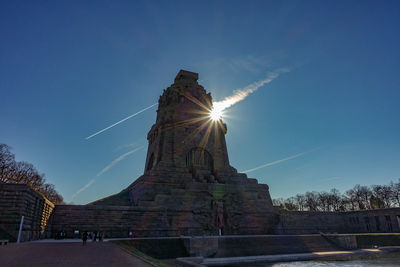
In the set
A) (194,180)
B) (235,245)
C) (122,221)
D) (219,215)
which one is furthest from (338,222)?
(122,221)

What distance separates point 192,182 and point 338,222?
62.1 ft

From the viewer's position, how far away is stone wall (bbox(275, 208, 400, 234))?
28508mm

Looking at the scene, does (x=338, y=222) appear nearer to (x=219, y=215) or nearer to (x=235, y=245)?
(x=219, y=215)

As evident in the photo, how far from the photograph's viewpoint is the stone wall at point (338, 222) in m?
28.5

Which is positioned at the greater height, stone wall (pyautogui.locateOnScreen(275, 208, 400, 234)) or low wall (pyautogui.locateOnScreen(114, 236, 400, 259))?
stone wall (pyautogui.locateOnScreen(275, 208, 400, 234))

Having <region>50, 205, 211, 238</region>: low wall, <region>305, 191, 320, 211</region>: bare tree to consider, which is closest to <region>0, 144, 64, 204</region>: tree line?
<region>50, 205, 211, 238</region>: low wall

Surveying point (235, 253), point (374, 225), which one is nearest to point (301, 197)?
point (374, 225)

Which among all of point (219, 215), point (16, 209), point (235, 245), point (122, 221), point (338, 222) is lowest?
point (235, 245)

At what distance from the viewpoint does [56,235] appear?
20.5 metres

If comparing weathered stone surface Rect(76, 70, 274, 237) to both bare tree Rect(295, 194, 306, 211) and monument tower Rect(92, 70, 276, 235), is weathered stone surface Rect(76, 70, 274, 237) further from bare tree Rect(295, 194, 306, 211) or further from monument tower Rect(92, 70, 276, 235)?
bare tree Rect(295, 194, 306, 211)

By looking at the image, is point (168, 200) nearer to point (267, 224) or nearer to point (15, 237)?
point (267, 224)

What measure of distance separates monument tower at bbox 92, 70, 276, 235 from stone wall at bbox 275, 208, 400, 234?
1.90 meters

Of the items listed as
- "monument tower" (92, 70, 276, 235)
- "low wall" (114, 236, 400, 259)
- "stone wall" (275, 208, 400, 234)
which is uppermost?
"monument tower" (92, 70, 276, 235)

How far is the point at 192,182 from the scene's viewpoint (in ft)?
94.9
